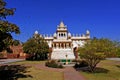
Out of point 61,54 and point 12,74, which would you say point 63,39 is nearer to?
point 61,54

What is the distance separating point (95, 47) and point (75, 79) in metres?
9.54

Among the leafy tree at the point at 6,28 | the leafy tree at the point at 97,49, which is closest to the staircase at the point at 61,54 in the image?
the leafy tree at the point at 97,49

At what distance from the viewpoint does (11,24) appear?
2548 cm

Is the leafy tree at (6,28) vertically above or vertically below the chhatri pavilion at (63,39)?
below

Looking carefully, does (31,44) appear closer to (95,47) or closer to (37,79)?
(95,47)

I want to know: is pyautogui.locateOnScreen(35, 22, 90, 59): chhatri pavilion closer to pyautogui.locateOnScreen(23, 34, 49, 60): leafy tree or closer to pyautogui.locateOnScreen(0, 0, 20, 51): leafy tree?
pyautogui.locateOnScreen(23, 34, 49, 60): leafy tree

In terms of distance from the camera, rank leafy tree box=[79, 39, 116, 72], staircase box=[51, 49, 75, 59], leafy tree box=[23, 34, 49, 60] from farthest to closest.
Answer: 1. staircase box=[51, 49, 75, 59]
2. leafy tree box=[23, 34, 49, 60]
3. leafy tree box=[79, 39, 116, 72]

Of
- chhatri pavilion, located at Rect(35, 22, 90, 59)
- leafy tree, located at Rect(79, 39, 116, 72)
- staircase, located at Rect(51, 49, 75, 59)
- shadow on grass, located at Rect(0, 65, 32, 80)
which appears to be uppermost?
chhatri pavilion, located at Rect(35, 22, 90, 59)

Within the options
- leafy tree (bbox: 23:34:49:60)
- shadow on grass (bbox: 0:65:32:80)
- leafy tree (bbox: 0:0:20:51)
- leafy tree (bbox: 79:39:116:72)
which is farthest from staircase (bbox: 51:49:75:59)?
leafy tree (bbox: 0:0:20:51)

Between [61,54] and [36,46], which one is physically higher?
[36,46]

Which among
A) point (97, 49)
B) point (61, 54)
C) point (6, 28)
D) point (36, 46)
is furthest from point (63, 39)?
point (6, 28)

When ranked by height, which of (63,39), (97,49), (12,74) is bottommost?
(12,74)

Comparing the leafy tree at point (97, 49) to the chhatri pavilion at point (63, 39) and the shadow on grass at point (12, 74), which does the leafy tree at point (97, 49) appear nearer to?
the shadow on grass at point (12, 74)

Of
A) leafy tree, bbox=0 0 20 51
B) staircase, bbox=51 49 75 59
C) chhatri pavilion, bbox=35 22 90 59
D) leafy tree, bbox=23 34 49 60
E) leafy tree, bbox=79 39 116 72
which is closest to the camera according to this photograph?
leafy tree, bbox=0 0 20 51
